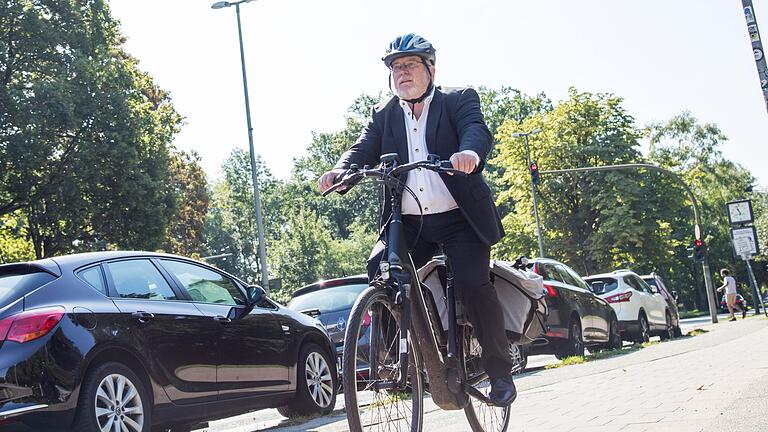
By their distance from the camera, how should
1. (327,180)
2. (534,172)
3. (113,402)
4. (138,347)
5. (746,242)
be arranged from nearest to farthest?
(327,180) < (113,402) < (138,347) < (746,242) < (534,172)

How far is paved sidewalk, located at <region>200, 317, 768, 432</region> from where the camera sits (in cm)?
589

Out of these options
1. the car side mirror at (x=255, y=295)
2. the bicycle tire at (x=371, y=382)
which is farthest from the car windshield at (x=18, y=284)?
the bicycle tire at (x=371, y=382)

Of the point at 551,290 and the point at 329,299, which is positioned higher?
the point at 329,299

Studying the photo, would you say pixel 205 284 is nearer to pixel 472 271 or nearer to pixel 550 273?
pixel 472 271

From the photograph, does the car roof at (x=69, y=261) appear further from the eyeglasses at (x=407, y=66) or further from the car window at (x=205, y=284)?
the eyeglasses at (x=407, y=66)

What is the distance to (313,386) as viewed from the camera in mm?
9648

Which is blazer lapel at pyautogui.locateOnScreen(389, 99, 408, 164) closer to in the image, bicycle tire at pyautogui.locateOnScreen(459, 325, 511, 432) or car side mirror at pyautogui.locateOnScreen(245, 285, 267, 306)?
bicycle tire at pyautogui.locateOnScreen(459, 325, 511, 432)

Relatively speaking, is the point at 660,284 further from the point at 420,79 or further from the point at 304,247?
the point at 304,247

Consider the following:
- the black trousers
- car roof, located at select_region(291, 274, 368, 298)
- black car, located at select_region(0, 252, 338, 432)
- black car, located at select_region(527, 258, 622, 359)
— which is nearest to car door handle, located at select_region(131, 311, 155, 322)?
black car, located at select_region(0, 252, 338, 432)

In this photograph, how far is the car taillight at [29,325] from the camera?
631 centimetres

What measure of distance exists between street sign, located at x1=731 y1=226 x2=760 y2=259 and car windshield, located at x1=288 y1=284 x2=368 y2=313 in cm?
1971

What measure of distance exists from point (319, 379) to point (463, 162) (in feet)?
18.2

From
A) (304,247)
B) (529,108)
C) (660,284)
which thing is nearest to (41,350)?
(660,284)

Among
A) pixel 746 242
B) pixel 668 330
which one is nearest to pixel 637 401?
pixel 668 330
